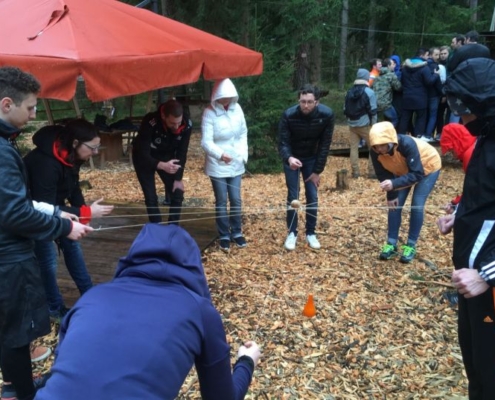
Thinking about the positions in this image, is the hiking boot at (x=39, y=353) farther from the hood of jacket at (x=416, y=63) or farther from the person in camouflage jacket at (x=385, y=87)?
the hood of jacket at (x=416, y=63)

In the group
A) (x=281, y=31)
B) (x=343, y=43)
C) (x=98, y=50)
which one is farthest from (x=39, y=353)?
(x=343, y=43)

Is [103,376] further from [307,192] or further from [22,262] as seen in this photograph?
[307,192]

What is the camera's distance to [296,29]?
10000mm

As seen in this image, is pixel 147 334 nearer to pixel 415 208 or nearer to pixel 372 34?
pixel 415 208

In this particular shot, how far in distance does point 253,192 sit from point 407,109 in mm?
3399

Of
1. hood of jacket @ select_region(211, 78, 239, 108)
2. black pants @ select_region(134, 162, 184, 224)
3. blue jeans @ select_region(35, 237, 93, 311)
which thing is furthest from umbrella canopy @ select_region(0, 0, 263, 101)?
black pants @ select_region(134, 162, 184, 224)

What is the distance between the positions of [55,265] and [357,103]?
562 centimetres

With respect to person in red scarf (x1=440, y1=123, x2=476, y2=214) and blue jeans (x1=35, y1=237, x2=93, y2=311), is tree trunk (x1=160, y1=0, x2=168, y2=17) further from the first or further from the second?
person in red scarf (x1=440, y1=123, x2=476, y2=214)

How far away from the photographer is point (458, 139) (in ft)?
9.46

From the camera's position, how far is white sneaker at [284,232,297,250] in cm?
485

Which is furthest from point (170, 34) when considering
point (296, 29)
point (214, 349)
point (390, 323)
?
point (296, 29)

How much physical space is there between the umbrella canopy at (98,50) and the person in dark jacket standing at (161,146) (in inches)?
21.6

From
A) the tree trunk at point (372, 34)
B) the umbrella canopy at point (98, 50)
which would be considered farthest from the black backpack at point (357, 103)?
the tree trunk at point (372, 34)

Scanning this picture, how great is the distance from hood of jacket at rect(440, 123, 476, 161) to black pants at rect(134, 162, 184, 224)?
2.82 m
